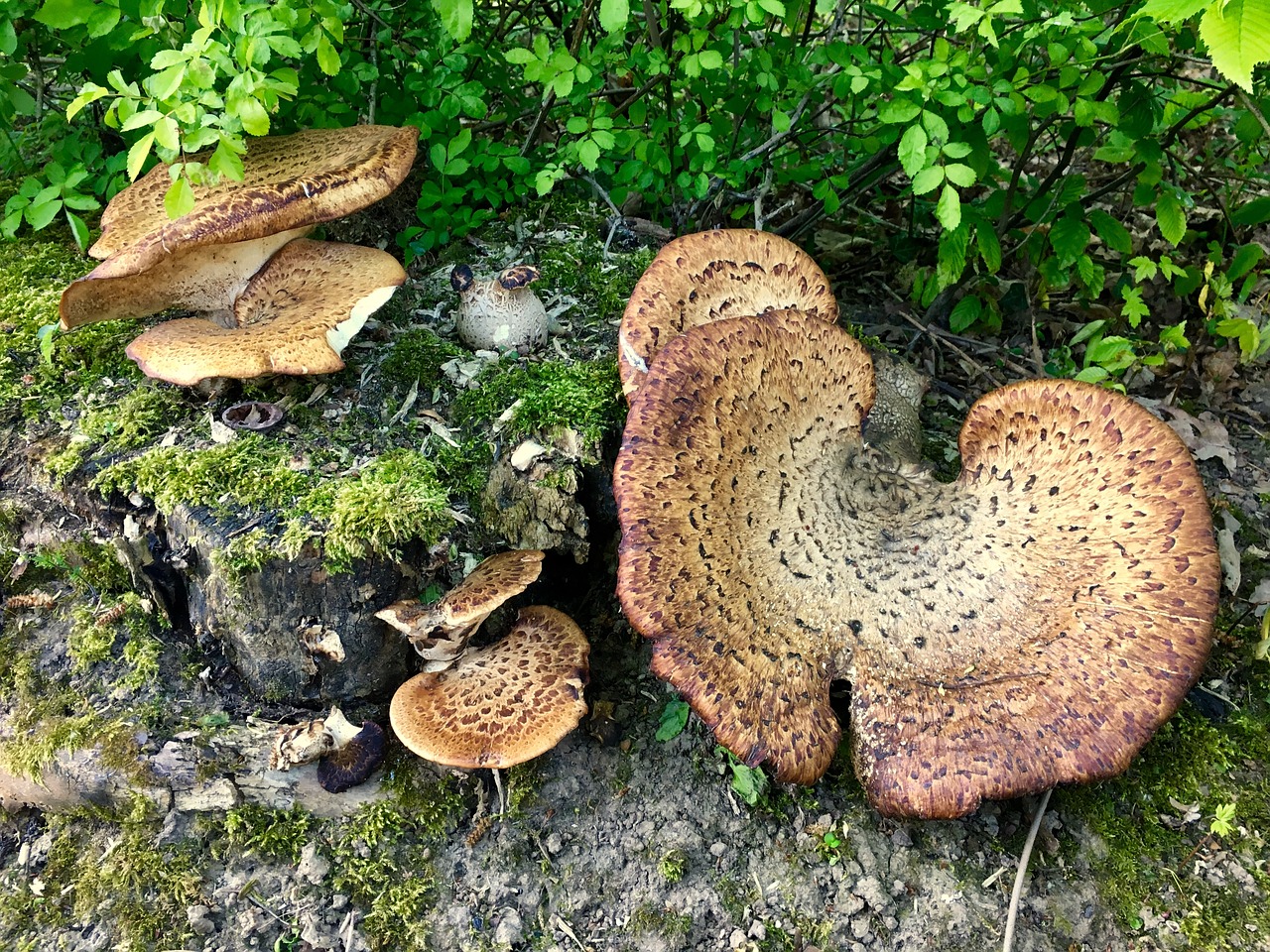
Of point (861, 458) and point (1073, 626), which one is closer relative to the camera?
point (1073, 626)

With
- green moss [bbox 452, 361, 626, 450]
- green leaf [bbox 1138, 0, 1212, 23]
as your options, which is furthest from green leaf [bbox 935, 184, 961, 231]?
green moss [bbox 452, 361, 626, 450]

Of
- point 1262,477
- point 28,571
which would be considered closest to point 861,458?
point 1262,477

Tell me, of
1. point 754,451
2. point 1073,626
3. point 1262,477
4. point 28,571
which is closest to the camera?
point 1073,626

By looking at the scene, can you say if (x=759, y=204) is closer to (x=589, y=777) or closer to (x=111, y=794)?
(x=589, y=777)

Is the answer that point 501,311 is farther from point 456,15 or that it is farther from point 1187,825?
point 1187,825

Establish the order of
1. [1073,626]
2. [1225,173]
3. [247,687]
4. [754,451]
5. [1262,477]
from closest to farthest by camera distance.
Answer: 1. [1073,626]
2. [754,451]
3. [247,687]
4. [1262,477]
5. [1225,173]

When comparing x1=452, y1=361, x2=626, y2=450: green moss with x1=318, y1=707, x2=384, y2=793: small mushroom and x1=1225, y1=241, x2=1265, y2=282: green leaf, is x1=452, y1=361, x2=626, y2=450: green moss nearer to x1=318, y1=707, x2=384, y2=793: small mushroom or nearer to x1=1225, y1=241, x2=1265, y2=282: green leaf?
x1=318, y1=707, x2=384, y2=793: small mushroom
